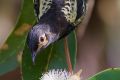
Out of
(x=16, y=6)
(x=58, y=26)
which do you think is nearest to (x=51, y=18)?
(x=58, y=26)

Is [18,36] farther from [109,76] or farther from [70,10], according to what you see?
[109,76]

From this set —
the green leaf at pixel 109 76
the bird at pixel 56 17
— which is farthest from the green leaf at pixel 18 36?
the green leaf at pixel 109 76

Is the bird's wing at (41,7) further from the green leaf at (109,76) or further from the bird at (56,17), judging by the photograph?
the green leaf at (109,76)

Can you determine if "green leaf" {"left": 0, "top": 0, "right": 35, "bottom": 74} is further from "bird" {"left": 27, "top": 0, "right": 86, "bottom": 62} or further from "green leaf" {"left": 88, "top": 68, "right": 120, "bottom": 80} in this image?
"green leaf" {"left": 88, "top": 68, "right": 120, "bottom": 80}

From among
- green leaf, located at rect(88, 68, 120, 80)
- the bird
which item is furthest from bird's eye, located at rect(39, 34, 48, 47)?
green leaf, located at rect(88, 68, 120, 80)

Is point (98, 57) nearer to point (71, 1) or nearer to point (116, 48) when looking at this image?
point (116, 48)
